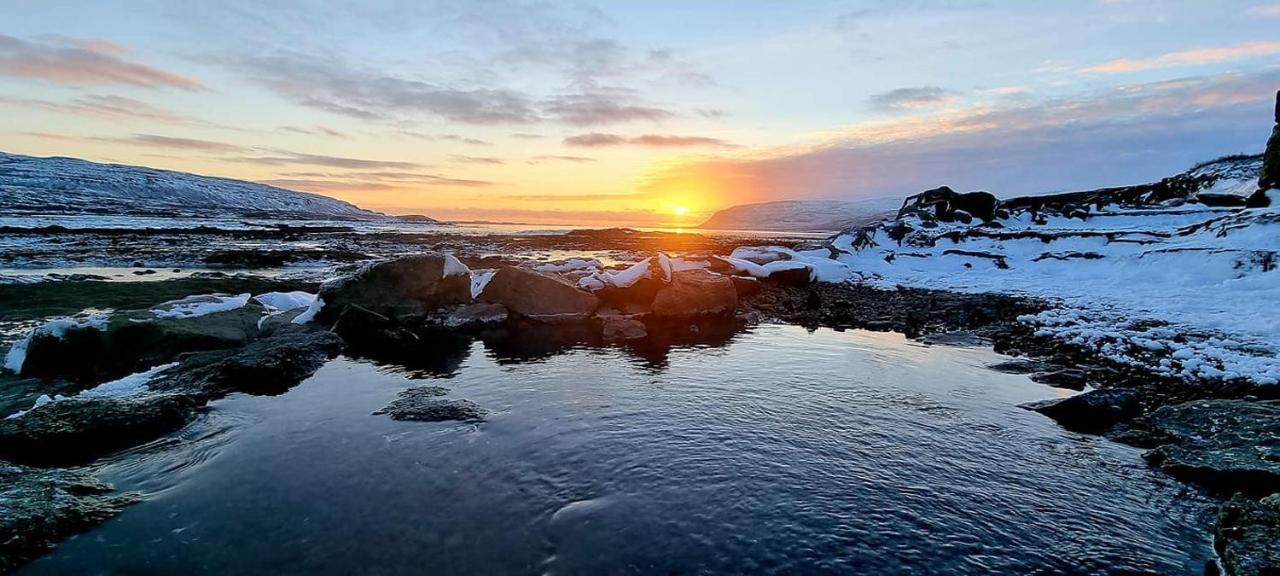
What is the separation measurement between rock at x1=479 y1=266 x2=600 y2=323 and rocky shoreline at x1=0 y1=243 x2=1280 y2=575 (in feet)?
0.19

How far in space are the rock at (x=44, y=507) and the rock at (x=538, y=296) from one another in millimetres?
13992

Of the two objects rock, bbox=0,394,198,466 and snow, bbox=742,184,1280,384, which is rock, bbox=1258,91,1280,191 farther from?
rock, bbox=0,394,198,466

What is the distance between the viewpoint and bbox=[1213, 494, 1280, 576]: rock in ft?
17.9

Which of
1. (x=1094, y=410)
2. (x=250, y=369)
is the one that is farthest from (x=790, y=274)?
→ (x=250, y=369)

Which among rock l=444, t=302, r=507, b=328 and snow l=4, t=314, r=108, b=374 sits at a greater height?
snow l=4, t=314, r=108, b=374

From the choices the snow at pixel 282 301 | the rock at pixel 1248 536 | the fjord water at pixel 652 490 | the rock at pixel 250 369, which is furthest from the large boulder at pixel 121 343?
the rock at pixel 1248 536

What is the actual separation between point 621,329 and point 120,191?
19266 centimetres

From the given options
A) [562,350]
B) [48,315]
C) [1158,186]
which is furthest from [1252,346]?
[1158,186]

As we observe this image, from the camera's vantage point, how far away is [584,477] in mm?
8391

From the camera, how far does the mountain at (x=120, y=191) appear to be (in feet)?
392

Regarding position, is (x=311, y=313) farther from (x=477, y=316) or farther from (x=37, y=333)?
(x=37, y=333)

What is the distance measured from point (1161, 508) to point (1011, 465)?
169 cm

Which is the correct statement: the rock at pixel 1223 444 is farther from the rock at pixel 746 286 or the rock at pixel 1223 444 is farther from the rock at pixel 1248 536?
the rock at pixel 746 286

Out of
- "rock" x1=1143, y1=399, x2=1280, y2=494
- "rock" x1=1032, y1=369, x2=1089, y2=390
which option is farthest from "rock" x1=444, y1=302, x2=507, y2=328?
"rock" x1=1143, y1=399, x2=1280, y2=494
